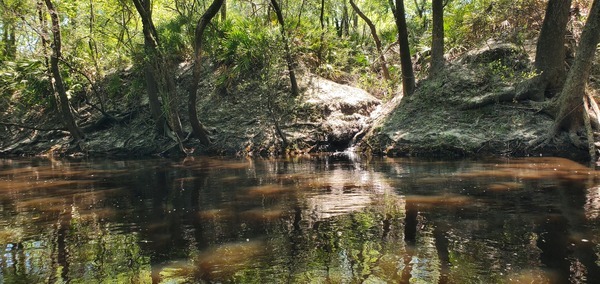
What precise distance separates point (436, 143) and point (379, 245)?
921 cm

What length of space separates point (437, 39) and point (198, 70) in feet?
27.2

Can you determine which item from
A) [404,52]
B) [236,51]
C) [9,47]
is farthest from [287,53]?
[9,47]

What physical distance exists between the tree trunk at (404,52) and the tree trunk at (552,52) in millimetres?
3903

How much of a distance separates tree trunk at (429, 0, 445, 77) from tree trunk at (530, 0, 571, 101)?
317cm

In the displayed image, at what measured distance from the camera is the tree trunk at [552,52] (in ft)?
39.5

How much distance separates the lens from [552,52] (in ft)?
40.3

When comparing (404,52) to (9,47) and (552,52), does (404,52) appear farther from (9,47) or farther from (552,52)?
(9,47)

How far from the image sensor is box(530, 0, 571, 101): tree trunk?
39.5ft

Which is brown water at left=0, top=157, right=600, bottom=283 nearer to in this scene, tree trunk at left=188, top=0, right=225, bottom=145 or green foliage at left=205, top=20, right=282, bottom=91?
tree trunk at left=188, top=0, right=225, bottom=145

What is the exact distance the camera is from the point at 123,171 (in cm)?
1248

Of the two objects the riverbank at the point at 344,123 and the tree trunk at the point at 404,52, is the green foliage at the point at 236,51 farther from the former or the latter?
the tree trunk at the point at 404,52

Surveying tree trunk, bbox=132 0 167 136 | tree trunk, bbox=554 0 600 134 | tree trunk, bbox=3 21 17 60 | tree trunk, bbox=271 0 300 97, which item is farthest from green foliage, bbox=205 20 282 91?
tree trunk, bbox=3 21 17 60

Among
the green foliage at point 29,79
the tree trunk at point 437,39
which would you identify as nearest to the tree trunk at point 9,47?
the green foliage at point 29,79

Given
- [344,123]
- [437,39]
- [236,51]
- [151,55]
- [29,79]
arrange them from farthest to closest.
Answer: [29,79] < [236,51] < [344,123] < [151,55] < [437,39]
